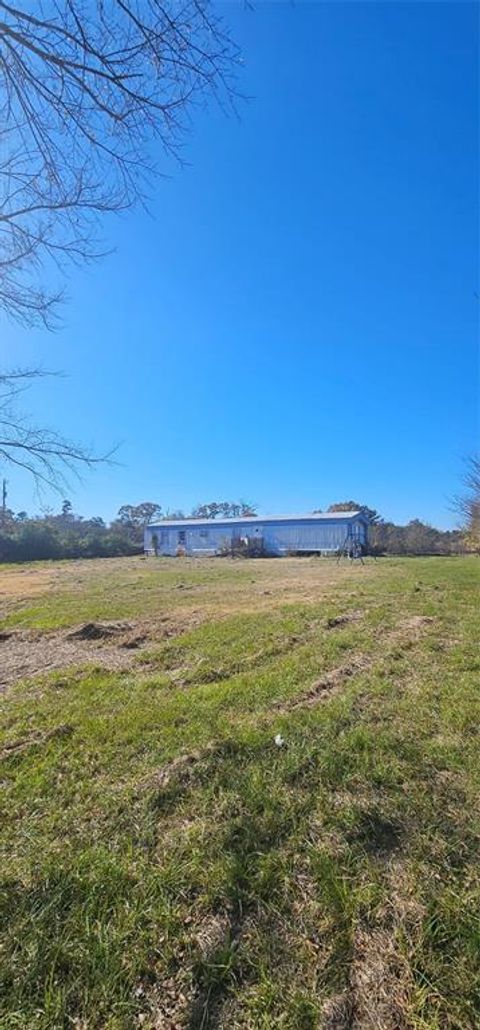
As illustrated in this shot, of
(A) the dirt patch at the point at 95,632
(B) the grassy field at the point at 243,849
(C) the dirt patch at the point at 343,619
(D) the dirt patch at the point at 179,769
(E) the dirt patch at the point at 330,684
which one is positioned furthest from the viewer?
(C) the dirt patch at the point at 343,619

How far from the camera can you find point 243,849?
1.98 m

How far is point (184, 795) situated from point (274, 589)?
Result: 32.9ft

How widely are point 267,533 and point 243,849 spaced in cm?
3528

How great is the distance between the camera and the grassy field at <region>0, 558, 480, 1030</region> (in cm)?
138

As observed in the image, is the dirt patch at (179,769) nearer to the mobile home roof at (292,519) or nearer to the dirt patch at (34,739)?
the dirt patch at (34,739)

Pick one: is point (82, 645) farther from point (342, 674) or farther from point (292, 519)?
point (292, 519)

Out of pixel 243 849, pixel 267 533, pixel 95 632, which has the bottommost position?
pixel 243 849

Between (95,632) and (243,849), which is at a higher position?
(95,632)

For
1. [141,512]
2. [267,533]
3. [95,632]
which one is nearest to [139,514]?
[141,512]

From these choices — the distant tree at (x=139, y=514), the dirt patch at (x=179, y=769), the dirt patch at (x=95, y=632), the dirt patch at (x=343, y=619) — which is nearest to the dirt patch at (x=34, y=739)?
the dirt patch at (x=179, y=769)

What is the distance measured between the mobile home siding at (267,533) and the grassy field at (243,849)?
30.2 m

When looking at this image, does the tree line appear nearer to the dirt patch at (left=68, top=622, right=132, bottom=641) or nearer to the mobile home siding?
the mobile home siding

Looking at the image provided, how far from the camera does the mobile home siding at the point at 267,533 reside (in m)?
34.5

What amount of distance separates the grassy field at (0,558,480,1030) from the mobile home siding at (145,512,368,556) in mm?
30218
